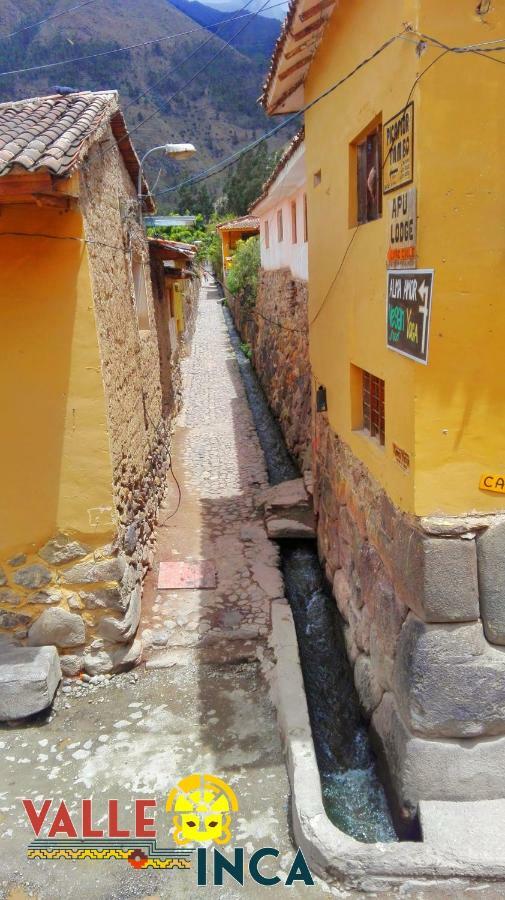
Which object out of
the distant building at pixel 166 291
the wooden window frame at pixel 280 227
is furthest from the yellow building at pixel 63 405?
the wooden window frame at pixel 280 227

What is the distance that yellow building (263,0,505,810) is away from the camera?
13.0 feet

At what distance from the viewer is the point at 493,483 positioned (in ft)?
14.2

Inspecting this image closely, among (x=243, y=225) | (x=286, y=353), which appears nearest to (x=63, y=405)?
(x=286, y=353)

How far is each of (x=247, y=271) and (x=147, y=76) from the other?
66.7m

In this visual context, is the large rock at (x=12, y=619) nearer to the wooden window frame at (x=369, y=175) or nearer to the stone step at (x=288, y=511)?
the stone step at (x=288, y=511)

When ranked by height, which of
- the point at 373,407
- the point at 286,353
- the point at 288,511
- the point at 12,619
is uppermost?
the point at 373,407

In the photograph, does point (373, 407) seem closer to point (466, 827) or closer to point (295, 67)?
point (466, 827)

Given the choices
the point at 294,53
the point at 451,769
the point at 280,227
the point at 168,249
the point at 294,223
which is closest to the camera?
the point at 451,769

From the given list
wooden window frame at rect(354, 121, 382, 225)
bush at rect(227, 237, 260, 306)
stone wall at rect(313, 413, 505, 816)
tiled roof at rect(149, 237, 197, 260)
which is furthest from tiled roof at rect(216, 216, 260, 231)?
stone wall at rect(313, 413, 505, 816)

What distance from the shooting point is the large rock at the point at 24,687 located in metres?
5.55

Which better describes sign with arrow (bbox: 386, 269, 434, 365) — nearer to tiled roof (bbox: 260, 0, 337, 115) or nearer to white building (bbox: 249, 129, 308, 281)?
tiled roof (bbox: 260, 0, 337, 115)

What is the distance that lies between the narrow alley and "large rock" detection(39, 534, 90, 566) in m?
1.24

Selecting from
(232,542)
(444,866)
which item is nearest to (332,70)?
(232,542)

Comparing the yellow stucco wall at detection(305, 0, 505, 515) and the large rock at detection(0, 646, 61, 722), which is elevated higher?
the yellow stucco wall at detection(305, 0, 505, 515)
